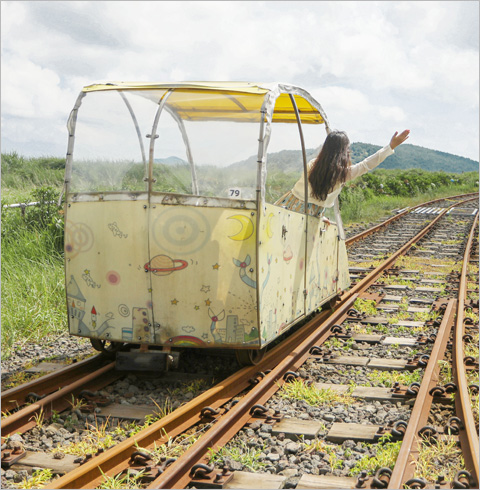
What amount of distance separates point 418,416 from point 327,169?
10.1 feet

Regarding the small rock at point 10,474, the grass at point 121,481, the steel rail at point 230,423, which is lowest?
the small rock at point 10,474

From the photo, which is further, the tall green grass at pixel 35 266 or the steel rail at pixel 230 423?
the tall green grass at pixel 35 266

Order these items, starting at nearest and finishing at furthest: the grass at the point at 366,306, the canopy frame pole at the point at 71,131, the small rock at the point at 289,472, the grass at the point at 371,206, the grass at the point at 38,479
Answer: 1. the grass at the point at 38,479
2. the small rock at the point at 289,472
3. the canopy frame pole at the point at 71,131
4. the grass at the point at 366,306
5. the grass at the point at 371,206

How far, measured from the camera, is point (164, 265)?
5.27m

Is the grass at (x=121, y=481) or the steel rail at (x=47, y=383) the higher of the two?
the steel rail at (x=47, y=383)

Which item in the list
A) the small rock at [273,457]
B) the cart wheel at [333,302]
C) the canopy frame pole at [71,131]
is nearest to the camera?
the small rock at [273,457]

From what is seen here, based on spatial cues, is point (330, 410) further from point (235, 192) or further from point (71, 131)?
point (71, 131)

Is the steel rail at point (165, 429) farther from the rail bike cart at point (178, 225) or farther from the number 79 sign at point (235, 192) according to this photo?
the number 79 sign at point (235, 192)

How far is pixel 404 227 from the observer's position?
19.3 m

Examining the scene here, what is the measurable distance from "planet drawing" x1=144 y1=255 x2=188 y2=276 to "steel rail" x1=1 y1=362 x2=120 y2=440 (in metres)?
1.06

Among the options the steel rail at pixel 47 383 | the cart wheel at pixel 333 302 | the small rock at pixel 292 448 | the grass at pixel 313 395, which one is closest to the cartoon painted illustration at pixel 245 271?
the grass at pixel 313 395

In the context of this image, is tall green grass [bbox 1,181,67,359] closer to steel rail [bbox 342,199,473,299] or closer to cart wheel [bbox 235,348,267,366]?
cart wheel [bbox 235,348,267,366]

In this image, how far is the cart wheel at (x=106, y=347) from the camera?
5.92 meters

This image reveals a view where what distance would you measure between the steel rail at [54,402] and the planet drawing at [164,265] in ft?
3.47
